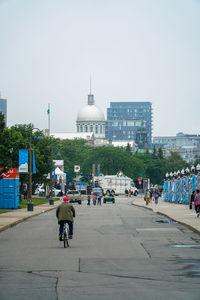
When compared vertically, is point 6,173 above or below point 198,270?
above

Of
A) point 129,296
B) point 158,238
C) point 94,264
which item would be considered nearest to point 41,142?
point 158,238

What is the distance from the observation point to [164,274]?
15773 millimetres

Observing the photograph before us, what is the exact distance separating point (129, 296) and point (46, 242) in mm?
12920

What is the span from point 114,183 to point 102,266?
112552 millimetres

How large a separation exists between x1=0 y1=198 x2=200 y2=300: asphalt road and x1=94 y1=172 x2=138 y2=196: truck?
96260 mm

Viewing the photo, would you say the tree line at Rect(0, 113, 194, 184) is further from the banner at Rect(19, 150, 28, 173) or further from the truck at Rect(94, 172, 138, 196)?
the truck at Rect(94, 172, 138, 196)

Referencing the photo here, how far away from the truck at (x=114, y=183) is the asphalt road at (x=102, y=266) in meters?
96.3

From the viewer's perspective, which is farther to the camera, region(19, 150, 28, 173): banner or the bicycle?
region(19, 150, 28, 173): banner

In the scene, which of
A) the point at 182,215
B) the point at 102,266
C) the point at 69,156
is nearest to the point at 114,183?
the point at 69,156

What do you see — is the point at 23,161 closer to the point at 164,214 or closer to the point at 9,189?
the point at 9,189

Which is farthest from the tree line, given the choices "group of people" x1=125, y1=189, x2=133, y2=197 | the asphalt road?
the asphalt road

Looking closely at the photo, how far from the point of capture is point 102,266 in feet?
57.5

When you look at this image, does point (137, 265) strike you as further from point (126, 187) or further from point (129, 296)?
point (126, 187)

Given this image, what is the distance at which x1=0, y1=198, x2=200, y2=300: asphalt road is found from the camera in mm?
13125
